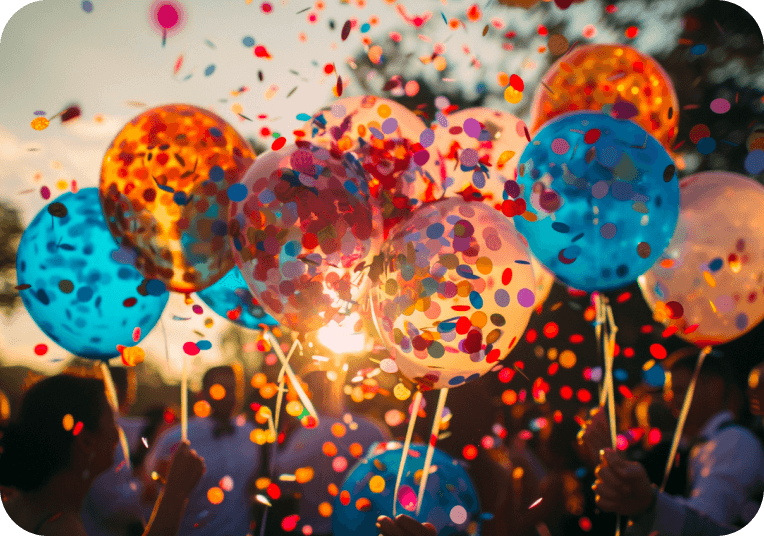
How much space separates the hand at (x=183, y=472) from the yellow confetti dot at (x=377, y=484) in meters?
0.67

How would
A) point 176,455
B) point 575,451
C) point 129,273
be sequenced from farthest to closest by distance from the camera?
point 575,451
point 176,455
point 129,273

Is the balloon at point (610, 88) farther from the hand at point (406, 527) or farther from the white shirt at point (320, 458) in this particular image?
the white shirt at point (320, 458)

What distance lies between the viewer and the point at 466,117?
56.7 inches

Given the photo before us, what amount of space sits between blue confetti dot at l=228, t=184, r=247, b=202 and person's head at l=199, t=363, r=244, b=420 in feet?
4.39

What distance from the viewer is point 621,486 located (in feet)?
4.86

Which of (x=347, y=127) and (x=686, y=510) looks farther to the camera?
(x=686, y=510)

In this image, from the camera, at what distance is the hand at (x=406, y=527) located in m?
1.29

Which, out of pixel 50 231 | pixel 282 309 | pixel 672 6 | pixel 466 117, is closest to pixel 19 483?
pixel 50 231

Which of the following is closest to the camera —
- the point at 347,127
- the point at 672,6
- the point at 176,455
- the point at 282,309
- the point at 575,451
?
the point at 282,309

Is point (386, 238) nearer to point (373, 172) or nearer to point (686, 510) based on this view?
point (373, 172)

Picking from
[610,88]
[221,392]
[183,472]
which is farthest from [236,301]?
[610,88]

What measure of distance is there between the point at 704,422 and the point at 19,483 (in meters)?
3.16

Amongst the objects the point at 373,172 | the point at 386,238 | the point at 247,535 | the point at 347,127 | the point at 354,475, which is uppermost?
the point at 347,127

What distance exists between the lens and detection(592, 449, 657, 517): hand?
4.84 feet
